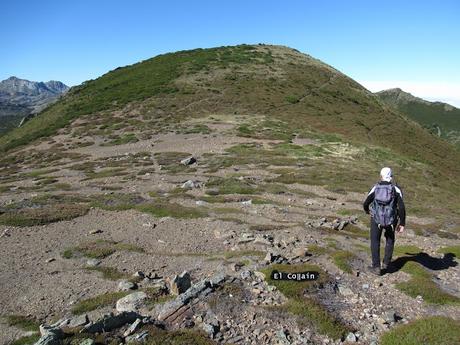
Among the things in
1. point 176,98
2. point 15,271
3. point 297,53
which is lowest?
point 15,271

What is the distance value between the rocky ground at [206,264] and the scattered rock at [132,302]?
4cm

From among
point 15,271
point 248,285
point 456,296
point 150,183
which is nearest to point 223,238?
point 248,285

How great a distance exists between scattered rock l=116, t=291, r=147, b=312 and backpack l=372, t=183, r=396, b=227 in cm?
798

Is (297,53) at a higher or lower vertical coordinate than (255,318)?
higher

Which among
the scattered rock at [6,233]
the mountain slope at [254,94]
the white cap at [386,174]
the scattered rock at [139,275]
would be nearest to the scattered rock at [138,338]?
the scattered rock at [139,275]

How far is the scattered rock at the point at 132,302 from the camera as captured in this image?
1275 centimetres

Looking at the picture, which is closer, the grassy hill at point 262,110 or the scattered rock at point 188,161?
the scattered rock at point 188,161

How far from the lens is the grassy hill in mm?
59688

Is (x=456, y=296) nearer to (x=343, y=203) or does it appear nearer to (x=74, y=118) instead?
(x=343, y=203)

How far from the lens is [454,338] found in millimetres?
9867

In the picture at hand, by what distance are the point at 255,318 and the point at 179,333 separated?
2.19 m

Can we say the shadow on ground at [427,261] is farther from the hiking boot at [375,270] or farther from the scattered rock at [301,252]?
the scattered rock at [301,252]

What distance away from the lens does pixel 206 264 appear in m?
16.8

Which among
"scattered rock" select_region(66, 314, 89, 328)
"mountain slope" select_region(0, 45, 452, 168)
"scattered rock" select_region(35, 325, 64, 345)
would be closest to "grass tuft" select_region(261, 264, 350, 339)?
"scattered rock" select_region(66, 314, 89, 328)
